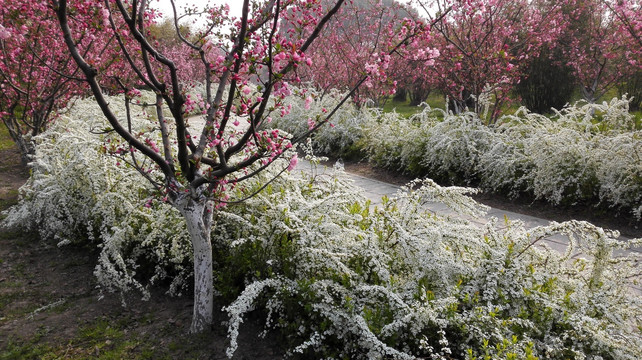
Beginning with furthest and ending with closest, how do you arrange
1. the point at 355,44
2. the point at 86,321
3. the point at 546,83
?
the point at 546,83 → the point at 355,44 → the point at 86,321

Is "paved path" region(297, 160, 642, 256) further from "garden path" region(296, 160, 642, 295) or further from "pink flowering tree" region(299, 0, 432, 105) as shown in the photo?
"pink flowering tree" region(299, 0, 432, 105)

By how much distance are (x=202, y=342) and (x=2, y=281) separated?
7.32ft

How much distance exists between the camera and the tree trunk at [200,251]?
104 inches

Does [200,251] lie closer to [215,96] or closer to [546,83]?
[215,96]


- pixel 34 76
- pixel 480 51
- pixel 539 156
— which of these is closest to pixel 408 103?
pixel 480 51

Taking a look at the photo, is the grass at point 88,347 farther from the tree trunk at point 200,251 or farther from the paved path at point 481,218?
the paved path at point 481,218

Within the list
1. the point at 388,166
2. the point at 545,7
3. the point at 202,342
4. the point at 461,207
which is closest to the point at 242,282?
the point at 202,342

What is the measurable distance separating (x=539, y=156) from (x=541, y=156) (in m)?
0.03

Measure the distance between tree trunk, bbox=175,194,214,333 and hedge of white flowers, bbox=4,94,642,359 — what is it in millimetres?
242

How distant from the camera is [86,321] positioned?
120 inches

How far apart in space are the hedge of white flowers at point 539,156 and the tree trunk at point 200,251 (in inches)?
169

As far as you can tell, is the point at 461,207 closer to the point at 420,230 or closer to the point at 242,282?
the point at 420,230

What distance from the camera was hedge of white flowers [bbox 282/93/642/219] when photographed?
4836mm

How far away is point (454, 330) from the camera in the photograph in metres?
2.47
